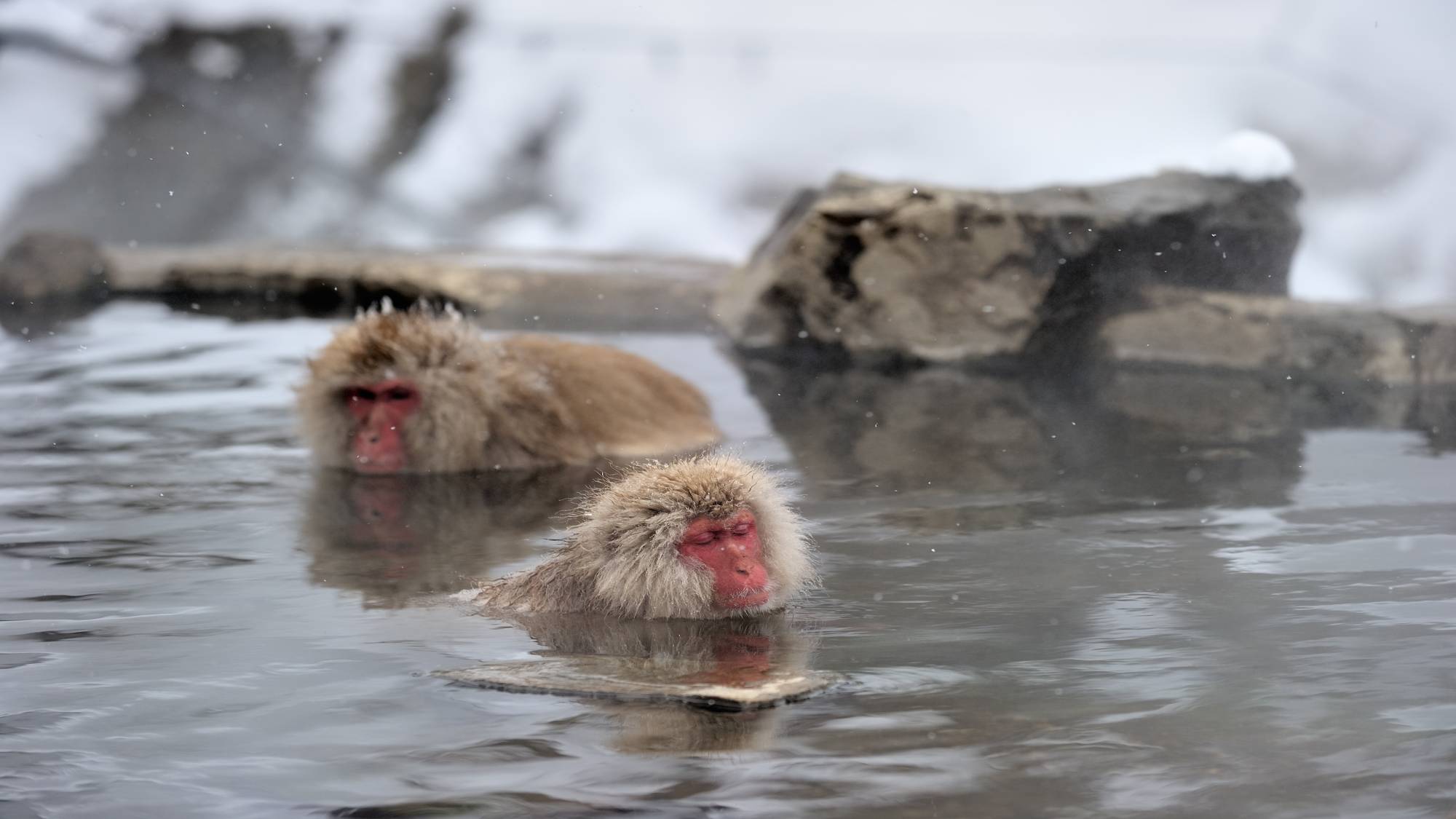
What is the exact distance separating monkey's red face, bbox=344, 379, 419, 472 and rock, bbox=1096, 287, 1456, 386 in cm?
435

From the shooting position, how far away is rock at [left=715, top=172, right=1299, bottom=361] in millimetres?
9352

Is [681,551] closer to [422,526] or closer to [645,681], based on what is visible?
[645,681]

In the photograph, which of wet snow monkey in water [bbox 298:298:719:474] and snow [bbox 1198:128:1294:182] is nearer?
wet snow monkey in water [bbox 298:298:719:474]

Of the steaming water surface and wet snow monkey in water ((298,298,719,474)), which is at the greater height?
wet snow monkey in water ((298,298,719,474))

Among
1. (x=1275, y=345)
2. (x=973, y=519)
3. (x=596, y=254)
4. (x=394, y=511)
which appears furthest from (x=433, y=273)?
(x=973, y=519)

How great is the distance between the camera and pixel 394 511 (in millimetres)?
Result: 5508

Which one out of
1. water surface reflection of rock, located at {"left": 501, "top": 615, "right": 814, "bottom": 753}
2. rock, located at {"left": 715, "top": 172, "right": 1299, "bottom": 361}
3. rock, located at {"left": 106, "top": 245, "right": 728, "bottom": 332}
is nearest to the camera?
water surface reflection of rock, located at {"left": 501, "top": 615, "right": 814, "bottom": 753}

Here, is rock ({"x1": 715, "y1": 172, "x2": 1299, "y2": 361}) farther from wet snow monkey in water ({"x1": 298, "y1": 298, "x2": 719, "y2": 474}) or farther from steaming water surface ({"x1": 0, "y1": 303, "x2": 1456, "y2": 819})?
wet snow monkey in water ({"x1": 298, "y1": 298, "x2": 719, "y2": 474})

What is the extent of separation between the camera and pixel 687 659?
3545 mm

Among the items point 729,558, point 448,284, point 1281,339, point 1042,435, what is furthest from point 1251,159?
point 729,558

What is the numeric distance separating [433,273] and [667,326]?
1727 millimetres

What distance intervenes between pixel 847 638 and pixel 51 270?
10732mm

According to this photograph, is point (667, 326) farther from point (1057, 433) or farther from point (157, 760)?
point (157, 760)

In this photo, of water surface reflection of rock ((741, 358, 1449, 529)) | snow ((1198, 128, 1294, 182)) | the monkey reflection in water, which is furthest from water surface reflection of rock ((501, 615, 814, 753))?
snow ((1198, 128, 1294, 182))
